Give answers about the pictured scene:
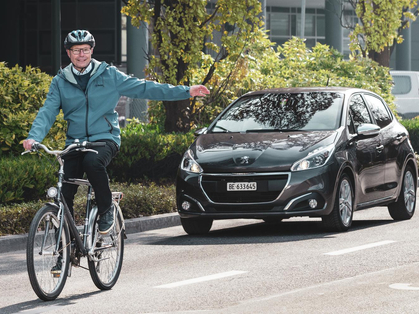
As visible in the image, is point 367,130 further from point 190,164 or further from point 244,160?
point 190,164

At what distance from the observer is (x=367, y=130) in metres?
11.7

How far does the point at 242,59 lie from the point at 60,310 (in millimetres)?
11588

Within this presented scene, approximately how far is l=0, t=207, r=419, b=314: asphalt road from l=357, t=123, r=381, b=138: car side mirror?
107cm

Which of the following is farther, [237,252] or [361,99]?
[361,99]

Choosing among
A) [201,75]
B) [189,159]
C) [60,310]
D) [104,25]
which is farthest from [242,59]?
[104,25]

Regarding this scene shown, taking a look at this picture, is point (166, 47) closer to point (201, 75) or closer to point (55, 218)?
point (201, 75)

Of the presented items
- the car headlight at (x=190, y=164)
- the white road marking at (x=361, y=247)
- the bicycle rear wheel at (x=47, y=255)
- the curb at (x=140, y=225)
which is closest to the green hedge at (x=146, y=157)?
the curb at (x=140, y=225)

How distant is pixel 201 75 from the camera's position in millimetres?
18562

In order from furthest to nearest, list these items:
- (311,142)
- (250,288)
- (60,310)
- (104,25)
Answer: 1. (104,25)
2. (311,142)
3. (250,288)
4. (60,310)

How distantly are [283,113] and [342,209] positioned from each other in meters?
1.48

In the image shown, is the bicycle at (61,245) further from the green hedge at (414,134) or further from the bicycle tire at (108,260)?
the green hedge at (414,134)

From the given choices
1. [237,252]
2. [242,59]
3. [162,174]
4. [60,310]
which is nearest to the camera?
[60,310]

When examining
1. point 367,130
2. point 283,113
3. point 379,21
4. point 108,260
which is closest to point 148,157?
point 283,113

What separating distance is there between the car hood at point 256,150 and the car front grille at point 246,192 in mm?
77
